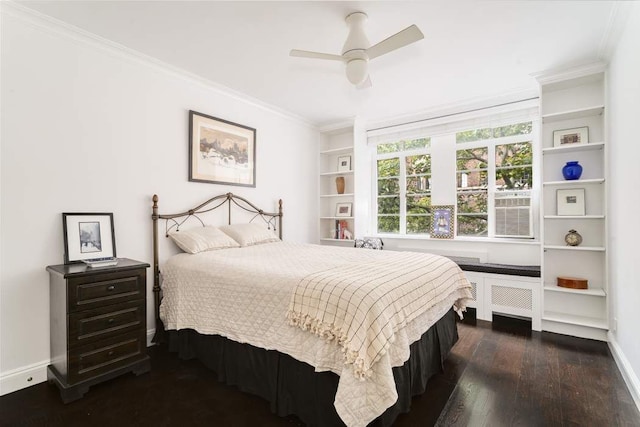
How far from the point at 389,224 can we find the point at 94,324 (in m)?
3.88

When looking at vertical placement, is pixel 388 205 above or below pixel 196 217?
above

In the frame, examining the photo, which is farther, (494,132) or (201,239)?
(494,132)

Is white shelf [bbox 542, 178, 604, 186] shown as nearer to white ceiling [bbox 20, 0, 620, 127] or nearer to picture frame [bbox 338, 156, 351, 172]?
white ceiling [bbox 20, 0, 620, 127]

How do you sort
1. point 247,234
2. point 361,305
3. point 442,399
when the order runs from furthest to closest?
1. point 247,234
2. point 442,399
3. point 361,305

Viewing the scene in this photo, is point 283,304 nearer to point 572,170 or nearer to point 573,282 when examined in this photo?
point 573,282

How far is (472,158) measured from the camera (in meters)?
4.14

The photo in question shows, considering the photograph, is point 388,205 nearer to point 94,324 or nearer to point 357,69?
point 357,69

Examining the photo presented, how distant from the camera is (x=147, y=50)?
8.91ft

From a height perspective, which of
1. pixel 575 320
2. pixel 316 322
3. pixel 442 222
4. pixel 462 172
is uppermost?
pixel 462 172

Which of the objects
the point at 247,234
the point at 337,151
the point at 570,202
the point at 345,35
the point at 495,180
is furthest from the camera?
the point at 337,151

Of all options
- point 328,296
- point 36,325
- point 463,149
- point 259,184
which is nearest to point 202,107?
point 259,184

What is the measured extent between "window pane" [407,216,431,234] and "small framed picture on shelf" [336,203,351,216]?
3.05 feet

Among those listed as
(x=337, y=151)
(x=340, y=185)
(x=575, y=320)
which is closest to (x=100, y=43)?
(x=337, y=151)

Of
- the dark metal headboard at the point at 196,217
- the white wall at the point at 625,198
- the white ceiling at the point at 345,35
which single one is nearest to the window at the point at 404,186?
the white ceiling at the point at 345,35
